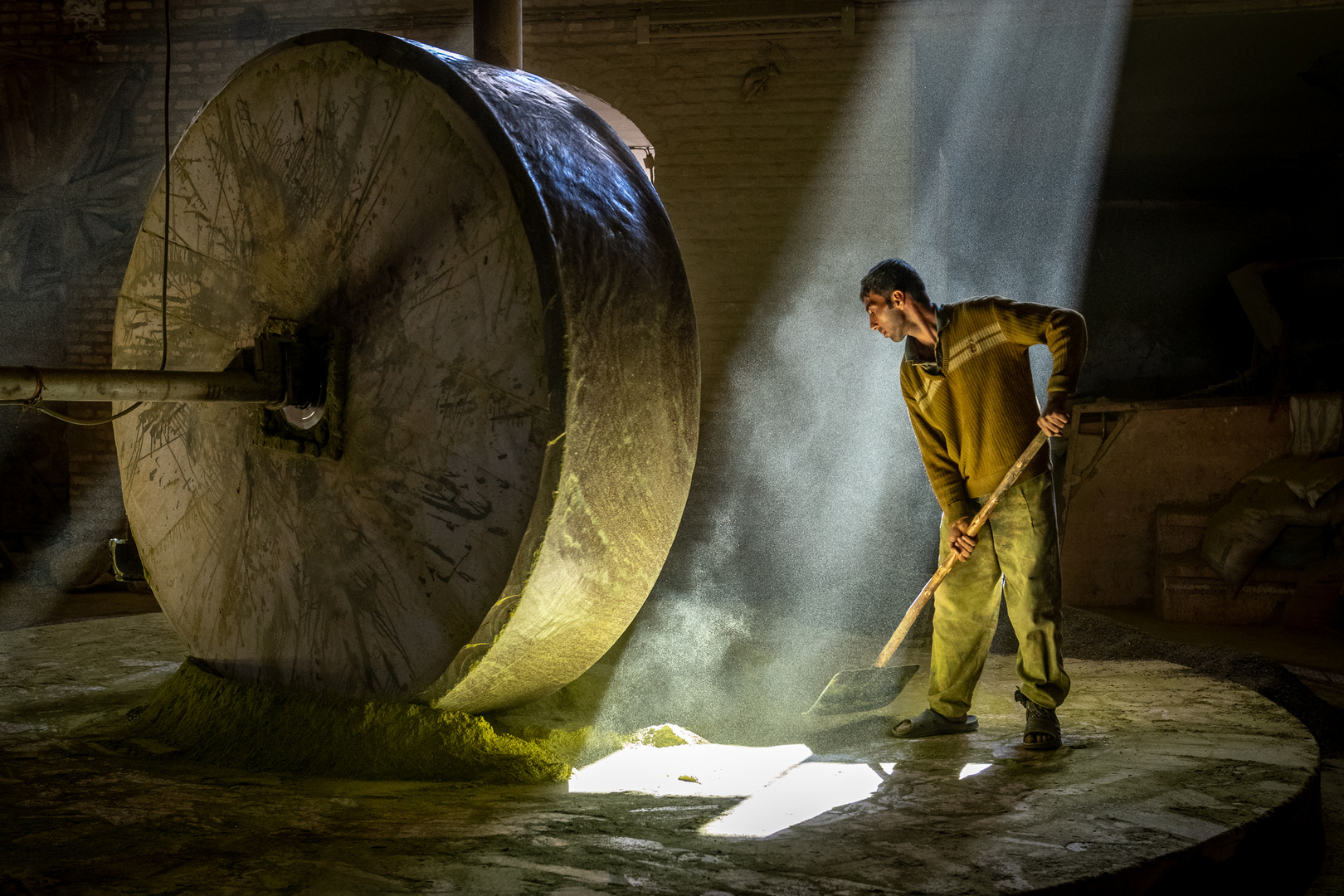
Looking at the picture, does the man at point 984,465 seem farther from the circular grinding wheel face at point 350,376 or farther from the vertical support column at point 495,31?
the vertical support column at point 495,31

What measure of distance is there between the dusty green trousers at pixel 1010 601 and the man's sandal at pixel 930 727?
0.11 feet

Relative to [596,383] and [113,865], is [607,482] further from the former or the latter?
[113,865]

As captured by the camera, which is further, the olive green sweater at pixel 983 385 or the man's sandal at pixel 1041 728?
the olive green sweater at pixel 983 385

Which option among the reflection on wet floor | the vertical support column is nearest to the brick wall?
the vertical support column

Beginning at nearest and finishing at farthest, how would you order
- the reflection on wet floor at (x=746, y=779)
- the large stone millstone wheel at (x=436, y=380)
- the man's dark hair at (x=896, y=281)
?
the reflection on wet floor at (x=746, y=779) → the large stone millstone wheel at (x=436, y=380) → the man's dark hair at (x=896, y=281)

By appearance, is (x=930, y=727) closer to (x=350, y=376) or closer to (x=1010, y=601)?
(x=1010, y=601)

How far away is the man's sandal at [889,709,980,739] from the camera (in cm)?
344

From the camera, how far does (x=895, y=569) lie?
691 centimetres

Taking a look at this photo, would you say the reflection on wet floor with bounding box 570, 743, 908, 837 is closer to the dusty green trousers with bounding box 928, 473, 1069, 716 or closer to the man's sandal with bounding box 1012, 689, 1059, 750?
the man's sandal with bounding box 1012, 689, 1059, 750

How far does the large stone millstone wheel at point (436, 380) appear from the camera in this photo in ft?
9.04

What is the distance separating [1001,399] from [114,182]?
7634mm

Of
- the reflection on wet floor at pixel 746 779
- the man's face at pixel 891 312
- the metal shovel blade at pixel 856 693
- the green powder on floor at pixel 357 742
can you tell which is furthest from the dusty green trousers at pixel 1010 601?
the green powder on floor at pixel 357 742

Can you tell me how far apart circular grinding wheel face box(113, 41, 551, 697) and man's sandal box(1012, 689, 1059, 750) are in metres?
1.68

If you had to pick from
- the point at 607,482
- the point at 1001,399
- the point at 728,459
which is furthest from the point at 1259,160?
the point at 607,482
